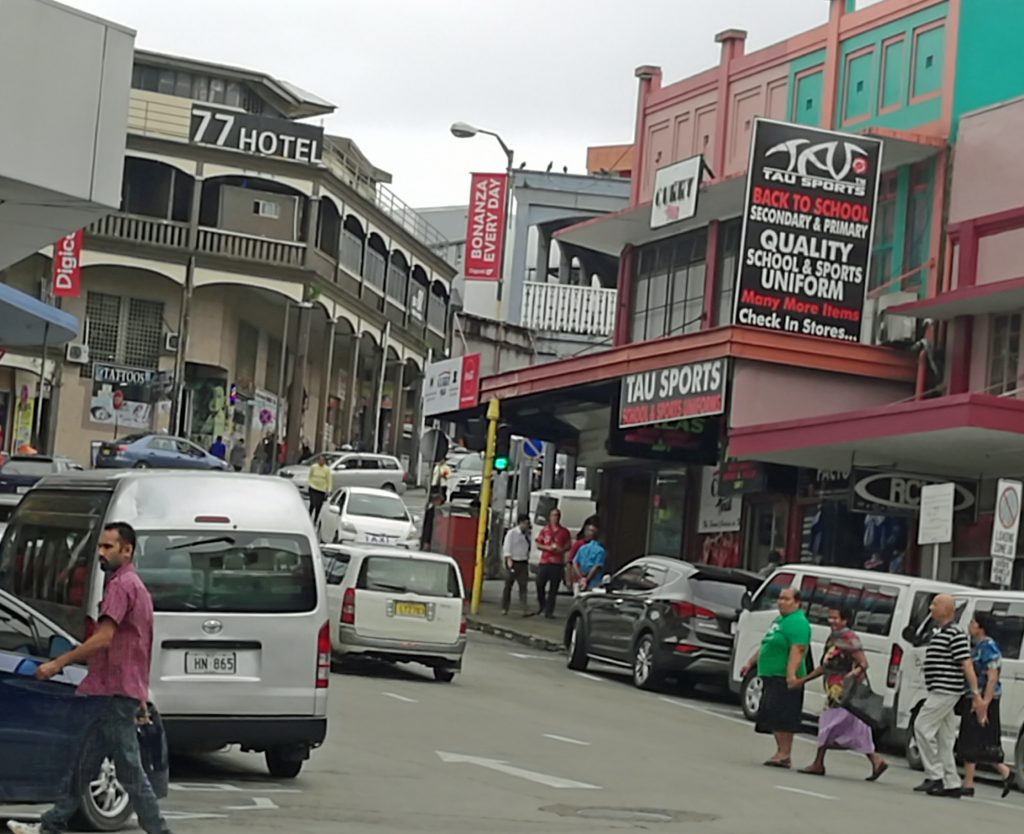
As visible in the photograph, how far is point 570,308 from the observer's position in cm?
4862

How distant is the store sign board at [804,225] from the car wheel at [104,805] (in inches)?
767

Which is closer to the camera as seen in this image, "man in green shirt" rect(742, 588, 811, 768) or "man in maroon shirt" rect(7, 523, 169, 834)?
"man in maroon shirt" rect(7, 523, 169, 834)

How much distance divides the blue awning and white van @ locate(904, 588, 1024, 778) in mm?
15080

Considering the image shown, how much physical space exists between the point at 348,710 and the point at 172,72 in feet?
162

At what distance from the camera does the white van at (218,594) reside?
44.8 ft

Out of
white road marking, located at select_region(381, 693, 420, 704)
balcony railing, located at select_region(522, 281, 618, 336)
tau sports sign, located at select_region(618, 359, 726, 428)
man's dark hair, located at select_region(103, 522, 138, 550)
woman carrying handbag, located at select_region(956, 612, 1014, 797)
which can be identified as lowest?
white road marking, located at select_region(381, 693, 420, 704)

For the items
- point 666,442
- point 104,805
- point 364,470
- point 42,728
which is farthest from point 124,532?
point 364,470

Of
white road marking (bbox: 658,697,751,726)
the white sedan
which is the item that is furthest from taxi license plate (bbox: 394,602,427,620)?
the white sedan

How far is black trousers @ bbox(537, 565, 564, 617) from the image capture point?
34969mm

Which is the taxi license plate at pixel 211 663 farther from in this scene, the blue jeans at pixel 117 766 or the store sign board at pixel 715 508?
the store sign board at pixel 715 508

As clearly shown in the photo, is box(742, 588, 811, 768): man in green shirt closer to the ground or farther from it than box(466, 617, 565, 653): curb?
farther from it

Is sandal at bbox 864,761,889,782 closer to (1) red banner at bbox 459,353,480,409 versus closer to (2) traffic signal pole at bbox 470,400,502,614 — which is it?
(2) traffic signal pole at bbox 470,400,502,614

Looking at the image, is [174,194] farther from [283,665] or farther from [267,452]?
[283,665]

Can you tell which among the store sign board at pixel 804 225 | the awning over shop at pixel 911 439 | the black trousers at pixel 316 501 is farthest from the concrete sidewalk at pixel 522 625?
the store sign board at pixel 804 225
